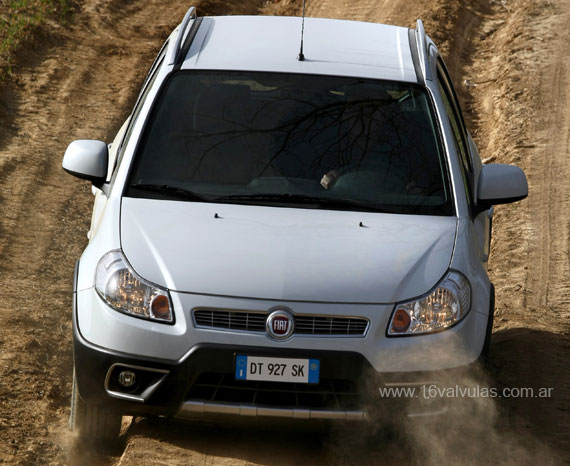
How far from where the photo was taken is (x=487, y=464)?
455cm

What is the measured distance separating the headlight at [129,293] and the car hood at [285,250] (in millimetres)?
44

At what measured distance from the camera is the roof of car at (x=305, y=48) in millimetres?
5359

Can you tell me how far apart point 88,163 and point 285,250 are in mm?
1237

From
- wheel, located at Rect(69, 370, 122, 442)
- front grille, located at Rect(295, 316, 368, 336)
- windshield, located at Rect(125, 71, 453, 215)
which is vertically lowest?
wheel, located at Rect(69, 370, 122, 442)

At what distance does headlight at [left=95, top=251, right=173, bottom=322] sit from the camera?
4156 millimetres

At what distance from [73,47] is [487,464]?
9.05m

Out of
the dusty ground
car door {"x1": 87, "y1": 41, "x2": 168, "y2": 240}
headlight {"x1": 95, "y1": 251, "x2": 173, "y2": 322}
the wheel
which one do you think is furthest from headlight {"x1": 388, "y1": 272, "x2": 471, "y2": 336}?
car door {"x1": 87, "y1": 41, "x2": 168, "y2": 240}

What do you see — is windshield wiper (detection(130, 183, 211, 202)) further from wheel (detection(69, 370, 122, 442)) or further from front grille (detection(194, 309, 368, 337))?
wheel (detection(69, 370, 122, 442))

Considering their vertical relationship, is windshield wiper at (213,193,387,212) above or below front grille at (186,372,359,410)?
above

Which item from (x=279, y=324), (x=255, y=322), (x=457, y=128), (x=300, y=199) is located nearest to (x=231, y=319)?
(x=255, y=322)

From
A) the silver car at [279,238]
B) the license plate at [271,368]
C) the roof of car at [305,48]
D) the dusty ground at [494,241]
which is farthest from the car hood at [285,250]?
the roof of car at [305,48]

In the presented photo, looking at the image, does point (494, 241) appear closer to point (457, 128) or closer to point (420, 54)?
point (457, 128)

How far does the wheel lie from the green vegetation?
274 inches

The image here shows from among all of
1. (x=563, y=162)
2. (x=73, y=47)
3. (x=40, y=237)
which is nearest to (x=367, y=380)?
(x=40, y=237)
